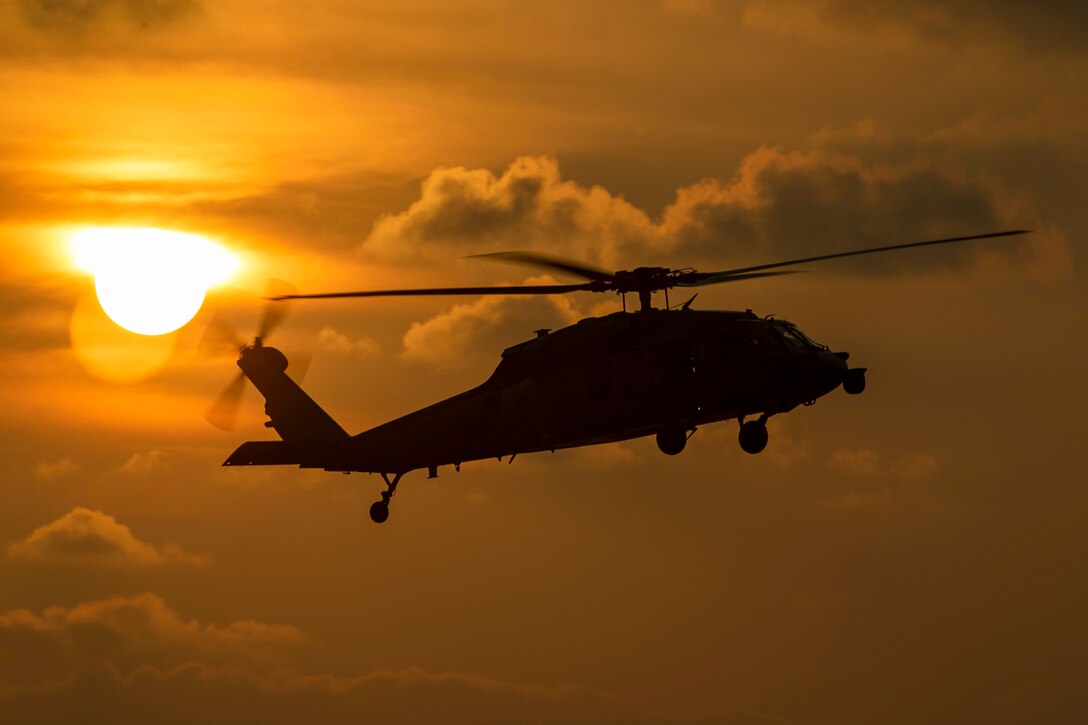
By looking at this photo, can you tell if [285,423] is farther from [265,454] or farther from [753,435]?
[753,435]

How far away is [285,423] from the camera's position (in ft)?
189

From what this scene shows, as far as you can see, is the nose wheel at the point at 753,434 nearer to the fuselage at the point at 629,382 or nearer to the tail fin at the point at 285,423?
the fuselage at the point at 629,382

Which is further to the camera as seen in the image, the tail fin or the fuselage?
the tail fin

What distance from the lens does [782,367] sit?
44750mm

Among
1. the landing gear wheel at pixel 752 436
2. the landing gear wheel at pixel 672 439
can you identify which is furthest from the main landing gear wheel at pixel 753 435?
the landing gear wheel at pixel 672 439

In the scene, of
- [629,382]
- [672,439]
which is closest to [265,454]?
[629,382]

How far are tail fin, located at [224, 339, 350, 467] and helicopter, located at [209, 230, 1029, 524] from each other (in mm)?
3930

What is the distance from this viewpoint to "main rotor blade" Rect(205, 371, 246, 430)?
2234 inches

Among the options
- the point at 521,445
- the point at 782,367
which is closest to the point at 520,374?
the point at 521,445

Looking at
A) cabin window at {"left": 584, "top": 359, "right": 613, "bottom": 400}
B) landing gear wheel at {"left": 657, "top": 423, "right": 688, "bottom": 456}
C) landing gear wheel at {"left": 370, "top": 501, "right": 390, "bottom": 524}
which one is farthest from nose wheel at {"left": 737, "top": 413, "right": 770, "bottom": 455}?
landing gear wheel at {"left": 370, "top": 501, "right": 390, "bottom": 524}

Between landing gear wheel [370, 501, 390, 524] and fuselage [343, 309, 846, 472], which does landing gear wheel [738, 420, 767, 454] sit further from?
landing gear wheel [370, 501, 390, 524]

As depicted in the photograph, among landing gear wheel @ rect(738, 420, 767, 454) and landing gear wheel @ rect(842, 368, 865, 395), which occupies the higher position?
landing gear wheel @ rect(842, 368, 865, 395)

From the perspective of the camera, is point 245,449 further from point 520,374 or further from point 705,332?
point 705,332

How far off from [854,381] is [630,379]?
7200 mm
